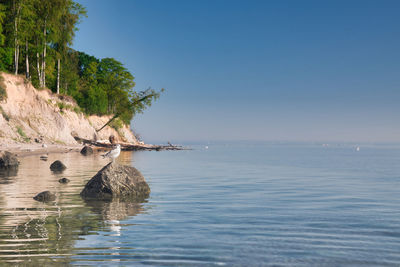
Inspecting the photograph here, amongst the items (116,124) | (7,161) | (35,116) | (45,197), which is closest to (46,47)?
(35,116)

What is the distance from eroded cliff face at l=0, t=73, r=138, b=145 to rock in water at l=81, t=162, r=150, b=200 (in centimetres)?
3437

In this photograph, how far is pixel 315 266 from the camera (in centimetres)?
670

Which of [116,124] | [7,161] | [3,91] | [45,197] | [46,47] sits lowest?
[45,197]

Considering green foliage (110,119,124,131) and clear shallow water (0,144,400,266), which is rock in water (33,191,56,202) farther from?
green foliage (110,119,124,131)

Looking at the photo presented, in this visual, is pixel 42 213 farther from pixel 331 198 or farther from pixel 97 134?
pixel 97 134

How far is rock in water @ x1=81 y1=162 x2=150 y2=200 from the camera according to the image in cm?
1469

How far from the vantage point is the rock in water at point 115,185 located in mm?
14688

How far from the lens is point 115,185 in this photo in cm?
1477

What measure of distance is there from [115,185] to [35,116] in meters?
46.9

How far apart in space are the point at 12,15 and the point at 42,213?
54239mm

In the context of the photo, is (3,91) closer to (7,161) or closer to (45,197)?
(7,161)

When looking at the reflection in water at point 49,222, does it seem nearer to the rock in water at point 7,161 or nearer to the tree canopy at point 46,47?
the rock in water at point 7,161

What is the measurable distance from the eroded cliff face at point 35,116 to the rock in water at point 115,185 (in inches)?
1353

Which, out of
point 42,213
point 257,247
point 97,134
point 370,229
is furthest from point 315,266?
point 97,134
